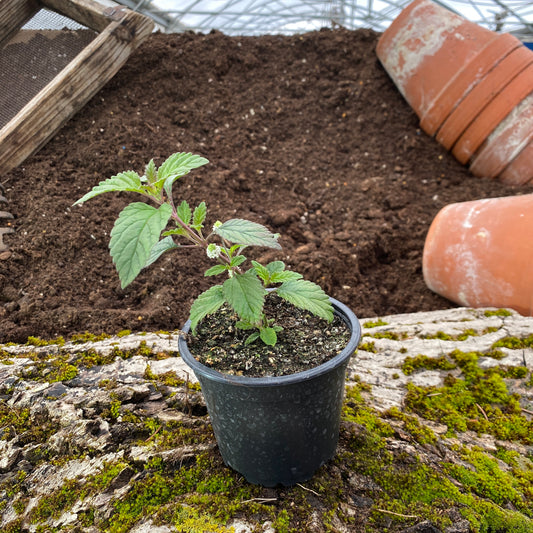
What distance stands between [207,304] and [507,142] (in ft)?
10.6

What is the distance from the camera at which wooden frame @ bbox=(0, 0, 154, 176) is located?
2.92 meters

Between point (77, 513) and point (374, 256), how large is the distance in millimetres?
2286

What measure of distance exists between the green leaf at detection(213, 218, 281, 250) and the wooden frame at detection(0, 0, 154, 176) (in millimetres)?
2552

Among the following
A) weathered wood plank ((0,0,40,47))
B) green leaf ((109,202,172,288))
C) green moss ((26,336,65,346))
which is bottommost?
green moss ((26,336,65,346))

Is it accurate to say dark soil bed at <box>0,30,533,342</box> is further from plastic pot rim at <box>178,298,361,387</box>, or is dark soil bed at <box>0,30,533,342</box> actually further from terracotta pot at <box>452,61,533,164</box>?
plastic pot rim at <box>178,298,361,387</box>

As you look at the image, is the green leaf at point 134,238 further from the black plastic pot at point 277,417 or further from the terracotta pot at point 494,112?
the terracotta pot at point 494,112

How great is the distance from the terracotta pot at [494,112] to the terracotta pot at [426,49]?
386mm

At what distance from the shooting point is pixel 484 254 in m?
2.26

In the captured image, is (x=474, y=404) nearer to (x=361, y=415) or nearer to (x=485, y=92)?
(x=361, y=415)

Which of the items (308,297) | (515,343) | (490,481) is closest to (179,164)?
(308,297)

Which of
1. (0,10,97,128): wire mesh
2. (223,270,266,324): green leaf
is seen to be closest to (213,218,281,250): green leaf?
(223,270,266,324): green leaf

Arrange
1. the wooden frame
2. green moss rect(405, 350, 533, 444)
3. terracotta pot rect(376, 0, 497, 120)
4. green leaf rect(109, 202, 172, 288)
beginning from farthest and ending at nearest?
terracotta pot rect(376, 0, 497, 120), the wooden frame, green moss rect(405, 350, 533, 444), green leaf rect(109, 202, 172, 288)

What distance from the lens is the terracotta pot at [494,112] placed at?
3248 mm

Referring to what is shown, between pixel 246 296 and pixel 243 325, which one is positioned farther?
pixel 243 325
